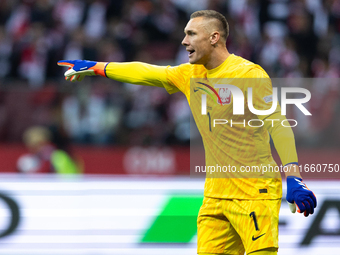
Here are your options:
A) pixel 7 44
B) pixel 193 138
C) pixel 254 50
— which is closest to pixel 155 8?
pixel 254 50

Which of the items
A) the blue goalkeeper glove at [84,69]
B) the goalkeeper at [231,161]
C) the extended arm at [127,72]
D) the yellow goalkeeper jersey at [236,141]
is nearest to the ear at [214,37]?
the goalkeeper at [231,161]

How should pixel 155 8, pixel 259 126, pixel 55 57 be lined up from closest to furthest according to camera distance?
pixel 259 126 < pixel 55 57 < pixel 155 8

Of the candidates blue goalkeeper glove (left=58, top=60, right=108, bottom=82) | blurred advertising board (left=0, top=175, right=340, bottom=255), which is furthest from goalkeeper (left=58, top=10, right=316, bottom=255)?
blurred advertising board (left=0, top=175, right=340, bottom=255)

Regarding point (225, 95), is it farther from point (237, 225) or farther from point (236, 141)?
point (237, 225)

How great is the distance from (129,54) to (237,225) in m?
6.46

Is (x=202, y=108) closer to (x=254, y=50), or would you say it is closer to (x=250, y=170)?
(x=250, y=170)

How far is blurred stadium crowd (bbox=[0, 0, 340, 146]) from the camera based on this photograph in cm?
745

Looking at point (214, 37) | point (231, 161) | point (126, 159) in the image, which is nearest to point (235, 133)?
point (231, 161)

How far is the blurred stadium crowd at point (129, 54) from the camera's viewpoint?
7.45 meters

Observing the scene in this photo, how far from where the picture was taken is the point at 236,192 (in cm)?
357

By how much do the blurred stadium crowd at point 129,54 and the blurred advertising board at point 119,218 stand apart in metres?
1.39

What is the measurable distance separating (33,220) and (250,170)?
3.45 meters

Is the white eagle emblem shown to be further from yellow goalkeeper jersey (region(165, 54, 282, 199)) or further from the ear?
the ear

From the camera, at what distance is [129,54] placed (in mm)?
9547
